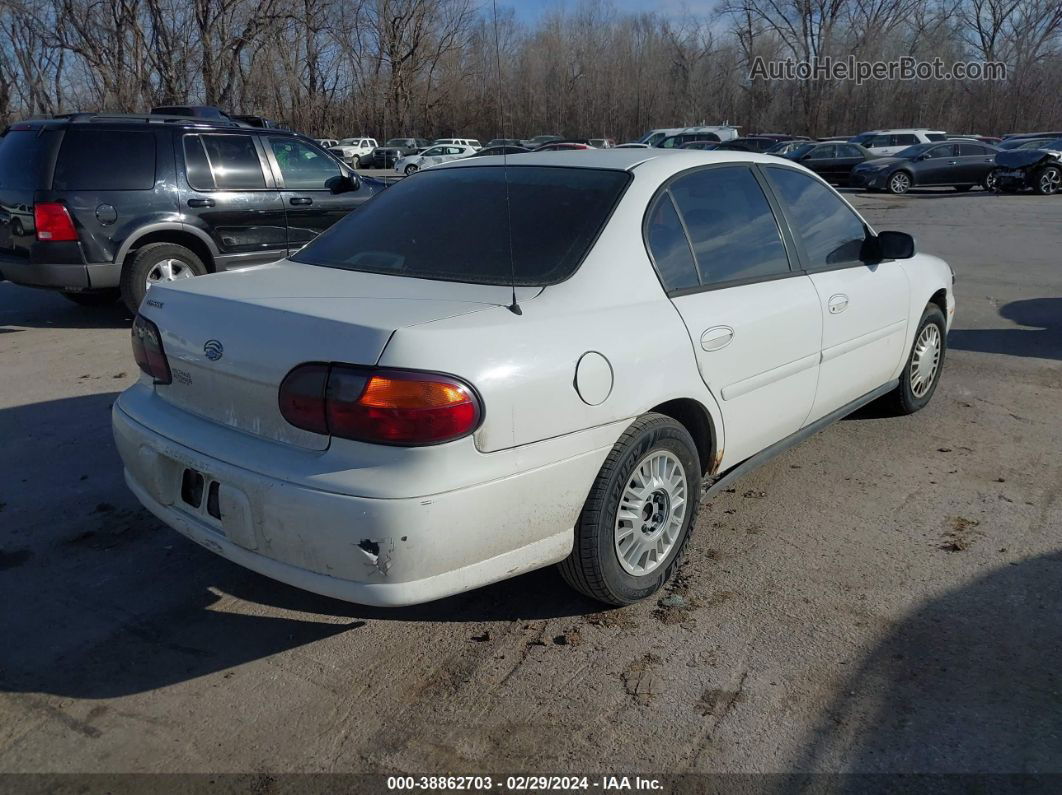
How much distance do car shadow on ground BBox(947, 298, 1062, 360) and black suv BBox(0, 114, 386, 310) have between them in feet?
17.6

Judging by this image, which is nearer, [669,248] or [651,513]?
[651,513]

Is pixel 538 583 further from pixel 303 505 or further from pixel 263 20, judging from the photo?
pixel 263 20

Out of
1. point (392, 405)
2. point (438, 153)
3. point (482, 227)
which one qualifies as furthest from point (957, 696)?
point (438, 153)

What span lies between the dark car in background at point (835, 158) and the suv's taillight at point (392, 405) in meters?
27.9

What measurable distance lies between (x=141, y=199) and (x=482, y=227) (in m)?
5.39

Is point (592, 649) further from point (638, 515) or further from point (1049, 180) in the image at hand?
point (1049, 180)

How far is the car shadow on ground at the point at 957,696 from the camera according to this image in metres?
2.56

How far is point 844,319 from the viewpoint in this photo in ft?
14.2

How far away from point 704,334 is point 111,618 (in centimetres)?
241

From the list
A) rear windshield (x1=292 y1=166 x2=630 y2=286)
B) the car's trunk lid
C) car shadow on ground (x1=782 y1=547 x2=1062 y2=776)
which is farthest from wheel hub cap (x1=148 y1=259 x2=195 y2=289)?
car shadow on ground (x1=782 y1=547 x2=1062 y2=776)

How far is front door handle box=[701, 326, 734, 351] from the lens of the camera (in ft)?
11.2

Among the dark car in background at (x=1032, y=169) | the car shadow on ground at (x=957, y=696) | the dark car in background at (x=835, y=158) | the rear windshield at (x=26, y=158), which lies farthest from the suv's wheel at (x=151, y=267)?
the dark car in background at (x=835, y=158)

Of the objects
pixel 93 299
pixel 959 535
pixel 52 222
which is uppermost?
pixel 52 222

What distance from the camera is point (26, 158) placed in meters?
7.48
